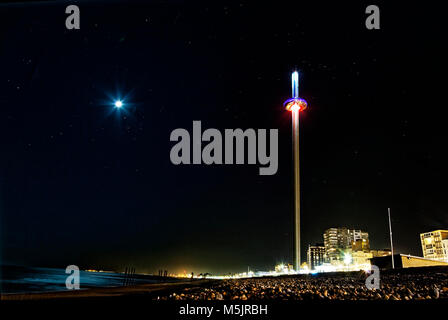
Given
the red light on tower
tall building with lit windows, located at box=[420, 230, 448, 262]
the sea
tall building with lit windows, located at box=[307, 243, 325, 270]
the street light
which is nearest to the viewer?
the sea

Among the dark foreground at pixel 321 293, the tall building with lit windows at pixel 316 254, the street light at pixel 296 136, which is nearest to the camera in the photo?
the dark foreground at pixel 321 293

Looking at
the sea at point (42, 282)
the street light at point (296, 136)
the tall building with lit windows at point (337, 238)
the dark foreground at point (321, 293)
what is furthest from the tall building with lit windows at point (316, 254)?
the dark foreground at point (321, 293)

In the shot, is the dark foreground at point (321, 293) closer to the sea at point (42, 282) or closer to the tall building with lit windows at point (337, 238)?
the sea at point (42, 282)

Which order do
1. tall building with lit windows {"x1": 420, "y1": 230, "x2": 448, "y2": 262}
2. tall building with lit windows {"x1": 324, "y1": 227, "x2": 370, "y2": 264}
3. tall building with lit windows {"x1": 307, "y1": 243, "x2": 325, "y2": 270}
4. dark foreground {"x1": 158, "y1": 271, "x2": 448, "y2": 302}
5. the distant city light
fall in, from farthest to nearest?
tall building with lit windows {"x1": 307, "y1": 243, "x2": 325, "y2": 270}
tall building with lit windows {"x1": 324, "y1": 227, "x2": 370, "y2": 264}
the distant city light
tall building with lit windows {"x1": 420, "y1": 230, "x2": 448, "y2": 262}
dark foreground {"x1": 158, "y1": 271, "x2": 448, "y2": 302}

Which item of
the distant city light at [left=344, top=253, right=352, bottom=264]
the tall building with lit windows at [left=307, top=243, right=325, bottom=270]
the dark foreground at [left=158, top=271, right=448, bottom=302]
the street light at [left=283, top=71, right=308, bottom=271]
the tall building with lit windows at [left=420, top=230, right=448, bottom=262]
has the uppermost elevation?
the street light at [left=283, top=71, right=308, bottom=271]

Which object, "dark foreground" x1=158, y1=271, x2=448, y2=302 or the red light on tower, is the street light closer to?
the red light on tower

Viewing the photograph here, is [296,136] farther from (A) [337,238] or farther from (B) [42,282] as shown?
(A) [337,238]

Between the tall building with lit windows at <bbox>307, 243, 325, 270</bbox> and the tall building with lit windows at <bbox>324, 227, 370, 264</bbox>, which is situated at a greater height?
the tall building with lit windows at <bbox>324, 227, 370, 264</bbox>

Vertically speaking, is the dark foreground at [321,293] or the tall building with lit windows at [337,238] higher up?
the dark foreground at [321,293]

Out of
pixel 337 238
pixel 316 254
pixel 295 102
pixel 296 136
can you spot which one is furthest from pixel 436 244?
pixel 316 254

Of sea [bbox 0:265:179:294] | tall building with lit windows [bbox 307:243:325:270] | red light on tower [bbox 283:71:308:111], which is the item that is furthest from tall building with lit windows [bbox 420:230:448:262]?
sea [bbox 0:265:179:294]
